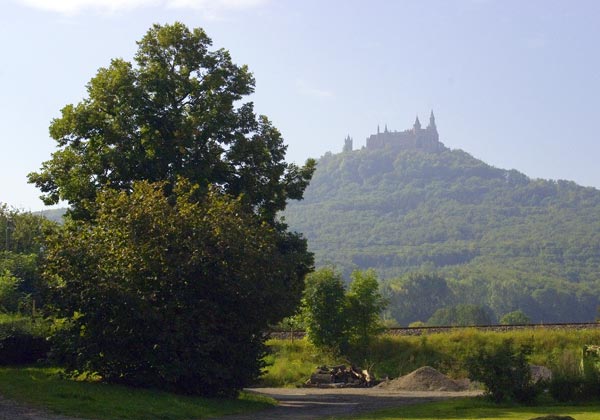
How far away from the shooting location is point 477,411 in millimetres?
29547

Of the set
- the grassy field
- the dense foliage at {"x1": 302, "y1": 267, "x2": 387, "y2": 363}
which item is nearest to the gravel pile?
the grassy field

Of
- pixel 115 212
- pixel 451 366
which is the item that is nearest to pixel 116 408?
pixel 115 212

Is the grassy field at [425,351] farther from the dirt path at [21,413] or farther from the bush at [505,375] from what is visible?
the dirt path at [21,413]

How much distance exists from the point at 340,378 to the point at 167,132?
18110 millimetres

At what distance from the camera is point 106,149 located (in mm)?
37156

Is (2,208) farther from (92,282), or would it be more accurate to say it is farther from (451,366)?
(92,282)

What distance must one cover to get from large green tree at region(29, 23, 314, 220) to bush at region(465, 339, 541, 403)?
476 inches

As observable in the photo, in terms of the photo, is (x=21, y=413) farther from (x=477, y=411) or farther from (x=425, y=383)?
(x=425, y=383)

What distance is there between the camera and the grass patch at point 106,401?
972 inches

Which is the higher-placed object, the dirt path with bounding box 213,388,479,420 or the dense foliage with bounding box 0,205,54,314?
the dense foliage with bounding box 0,205,54,314

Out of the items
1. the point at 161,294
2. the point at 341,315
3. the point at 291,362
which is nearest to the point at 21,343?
the point at 161,294

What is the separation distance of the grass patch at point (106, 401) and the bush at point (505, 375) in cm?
828

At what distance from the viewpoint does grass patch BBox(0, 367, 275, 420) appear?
24688 mm

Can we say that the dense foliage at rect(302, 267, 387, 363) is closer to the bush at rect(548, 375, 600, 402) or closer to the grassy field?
the grassy field
